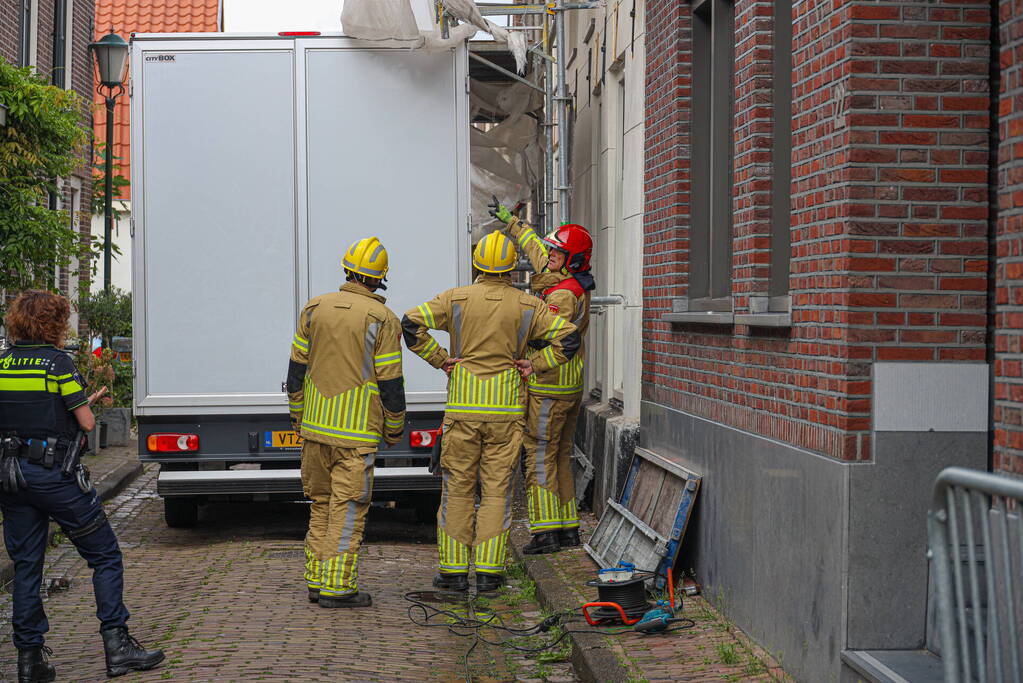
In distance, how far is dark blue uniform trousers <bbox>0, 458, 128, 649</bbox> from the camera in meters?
6.00

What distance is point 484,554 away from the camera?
816 cm

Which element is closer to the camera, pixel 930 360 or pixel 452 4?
pixel 930 360

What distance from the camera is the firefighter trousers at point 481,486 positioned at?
8.09 m

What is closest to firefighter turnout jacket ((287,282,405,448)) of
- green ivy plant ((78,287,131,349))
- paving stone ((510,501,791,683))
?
paving stone ((510,501,791,683))

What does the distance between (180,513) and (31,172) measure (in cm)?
291

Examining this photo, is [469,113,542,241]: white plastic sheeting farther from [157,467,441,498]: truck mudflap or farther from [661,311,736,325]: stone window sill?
[661,311,736,325]: stone window sill

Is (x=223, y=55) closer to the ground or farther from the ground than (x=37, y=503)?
farther from the ground

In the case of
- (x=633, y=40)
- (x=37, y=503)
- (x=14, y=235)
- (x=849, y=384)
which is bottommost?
(x=37, y=503)

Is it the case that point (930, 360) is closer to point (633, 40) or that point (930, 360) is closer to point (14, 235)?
point (633, 40)

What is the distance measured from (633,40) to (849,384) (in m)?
5.70

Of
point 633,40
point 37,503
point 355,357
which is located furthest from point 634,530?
point 633,40

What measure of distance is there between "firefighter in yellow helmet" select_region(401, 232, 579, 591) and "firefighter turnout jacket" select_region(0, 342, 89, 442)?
2413mm

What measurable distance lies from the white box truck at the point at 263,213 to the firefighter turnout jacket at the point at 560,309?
60 centimetres

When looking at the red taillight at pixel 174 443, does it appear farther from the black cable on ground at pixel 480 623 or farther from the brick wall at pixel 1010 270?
the brick wall at pixel 1010 270
